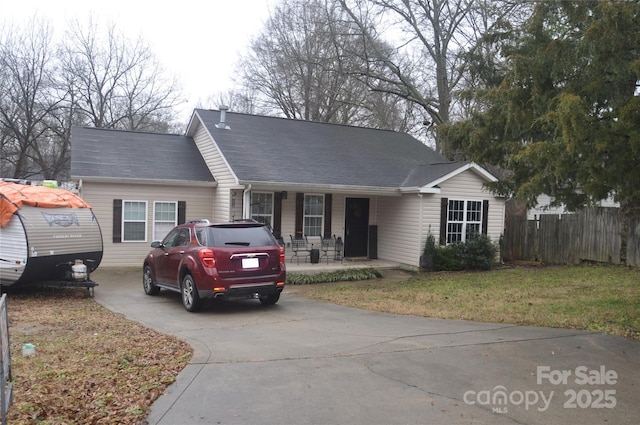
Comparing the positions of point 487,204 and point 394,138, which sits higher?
point 394,138

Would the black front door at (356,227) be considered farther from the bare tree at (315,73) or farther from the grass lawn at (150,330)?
the bare tree at (315,73)

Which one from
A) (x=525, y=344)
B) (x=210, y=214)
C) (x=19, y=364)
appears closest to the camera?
(x=19, y=364)

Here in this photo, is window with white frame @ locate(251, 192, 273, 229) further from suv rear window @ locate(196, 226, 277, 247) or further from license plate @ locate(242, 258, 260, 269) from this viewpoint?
license plate @ locate(242, 258, 260, 269)

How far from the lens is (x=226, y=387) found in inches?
202

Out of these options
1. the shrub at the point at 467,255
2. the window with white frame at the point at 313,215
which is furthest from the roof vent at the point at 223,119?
the shrub at the point at 467,255

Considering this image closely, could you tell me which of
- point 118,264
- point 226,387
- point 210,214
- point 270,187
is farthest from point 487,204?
point 226,387

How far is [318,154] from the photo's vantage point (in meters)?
17.9

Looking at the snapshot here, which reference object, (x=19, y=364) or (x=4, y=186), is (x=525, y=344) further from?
(x=4, y=186)

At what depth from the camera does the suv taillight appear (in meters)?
9.19

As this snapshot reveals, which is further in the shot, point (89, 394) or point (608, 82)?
point (608, 82)

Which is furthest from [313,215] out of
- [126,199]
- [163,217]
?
[126,199]

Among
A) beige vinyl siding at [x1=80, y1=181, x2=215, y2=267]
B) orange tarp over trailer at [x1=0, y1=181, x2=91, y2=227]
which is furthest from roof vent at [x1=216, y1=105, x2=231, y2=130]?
orange tarp over trailer at [x1=0, y1=181, x2=91, y2=227]

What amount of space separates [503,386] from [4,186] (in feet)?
35.1

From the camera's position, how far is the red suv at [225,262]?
9.19m
